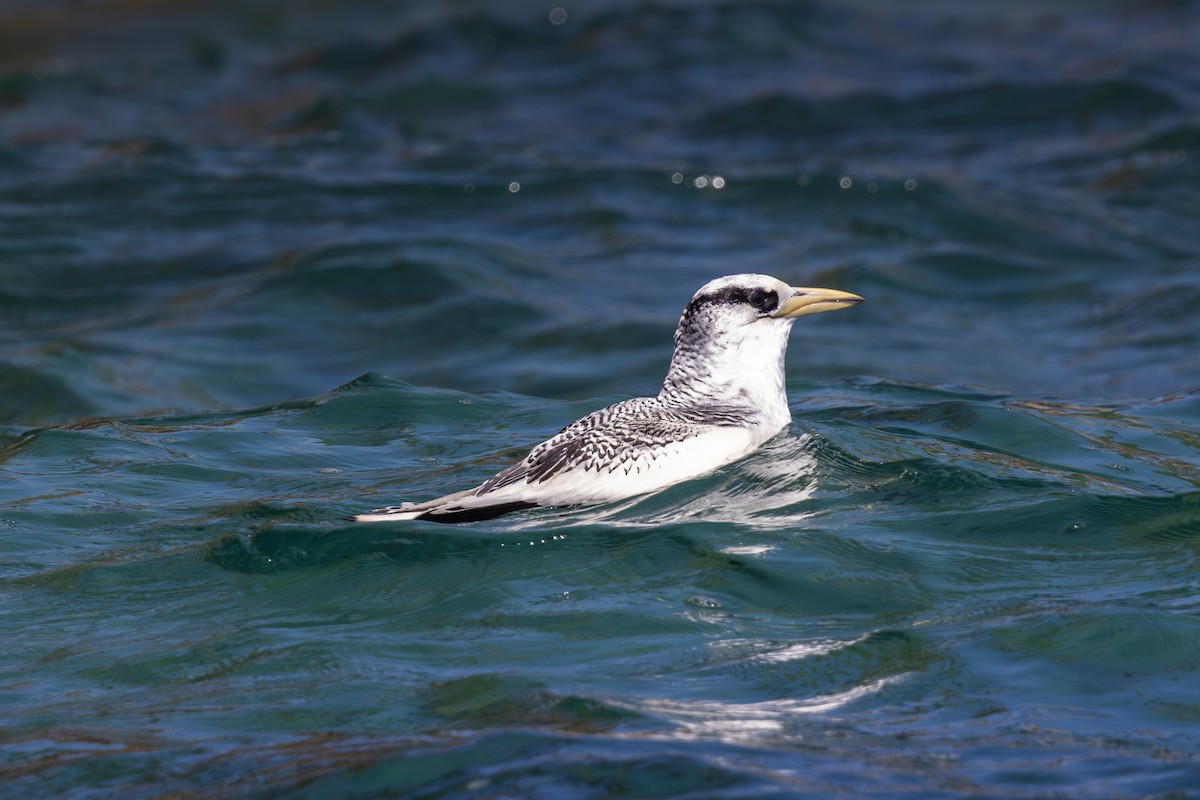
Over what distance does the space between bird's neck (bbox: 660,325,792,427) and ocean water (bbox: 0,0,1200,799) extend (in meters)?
0.21

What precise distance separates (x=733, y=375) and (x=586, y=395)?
5014 mm

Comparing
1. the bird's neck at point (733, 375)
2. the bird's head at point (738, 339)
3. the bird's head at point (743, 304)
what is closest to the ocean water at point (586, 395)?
the bird's neck at point (733, 375)

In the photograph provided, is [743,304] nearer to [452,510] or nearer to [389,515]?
[452,510]

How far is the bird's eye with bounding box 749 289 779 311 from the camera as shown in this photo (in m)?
9.55

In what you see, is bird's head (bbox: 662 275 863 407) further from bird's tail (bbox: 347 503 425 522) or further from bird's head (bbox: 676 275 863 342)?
bird's tail (bbox: 347 503 425 522)

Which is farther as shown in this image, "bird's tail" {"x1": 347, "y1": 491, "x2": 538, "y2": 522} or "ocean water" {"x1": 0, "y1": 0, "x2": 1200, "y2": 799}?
"bird's tail" {"x1": 347, "y1": 491, "x2": 538, "y2": 522}

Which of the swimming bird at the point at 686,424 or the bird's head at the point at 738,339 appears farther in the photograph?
the bird's head at the point at 738,339

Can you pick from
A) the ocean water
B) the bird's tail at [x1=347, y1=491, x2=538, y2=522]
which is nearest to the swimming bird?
the bird's tail at [x1=347, y1=491, x2=538, y2=522]

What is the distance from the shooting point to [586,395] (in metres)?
14.4

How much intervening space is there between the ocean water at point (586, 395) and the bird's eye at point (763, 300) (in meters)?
0.71

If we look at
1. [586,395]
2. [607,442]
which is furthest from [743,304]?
[586,395]

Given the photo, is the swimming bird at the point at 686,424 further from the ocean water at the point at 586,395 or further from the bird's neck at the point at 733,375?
the ocean water at the point at 586,395

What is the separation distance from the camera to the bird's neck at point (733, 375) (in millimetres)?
9469

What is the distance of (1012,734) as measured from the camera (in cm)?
642
